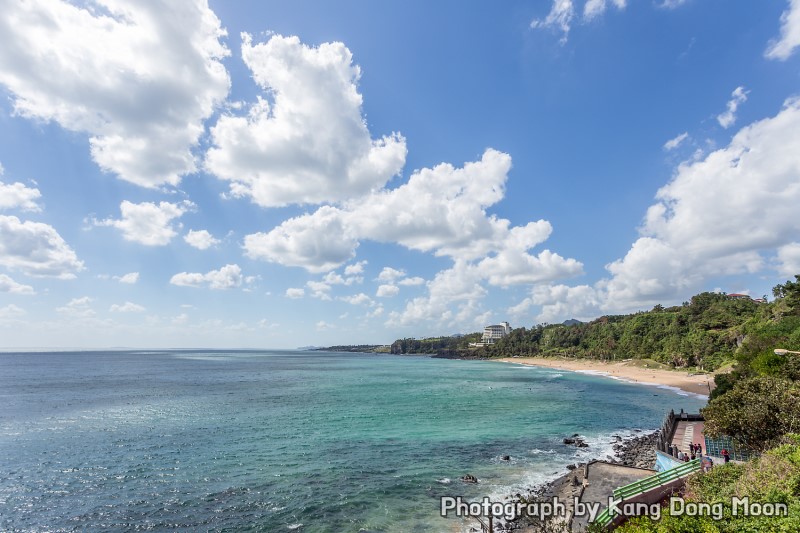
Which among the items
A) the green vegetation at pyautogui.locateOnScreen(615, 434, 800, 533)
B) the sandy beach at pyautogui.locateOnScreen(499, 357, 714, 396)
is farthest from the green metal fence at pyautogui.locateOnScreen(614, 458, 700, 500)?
the sandy beach at pyautogui.locateOnScreen(499, 357, 714, 396)

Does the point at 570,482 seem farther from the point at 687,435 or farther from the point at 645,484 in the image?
the point at 687,435

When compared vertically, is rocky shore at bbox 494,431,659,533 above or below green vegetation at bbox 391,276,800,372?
below

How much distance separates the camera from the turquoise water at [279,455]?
26750 mm

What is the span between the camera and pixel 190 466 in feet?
118

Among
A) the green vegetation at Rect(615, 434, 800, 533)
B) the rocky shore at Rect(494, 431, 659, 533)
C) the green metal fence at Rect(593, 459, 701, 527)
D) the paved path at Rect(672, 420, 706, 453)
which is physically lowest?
the rocky shore at Rect(494, 431, 659, 533)

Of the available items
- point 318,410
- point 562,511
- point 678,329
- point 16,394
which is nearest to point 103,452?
point 318,410

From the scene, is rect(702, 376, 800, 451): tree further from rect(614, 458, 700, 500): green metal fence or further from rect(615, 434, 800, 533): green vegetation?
→ rect(615, 434, 800, 533): green vegetation

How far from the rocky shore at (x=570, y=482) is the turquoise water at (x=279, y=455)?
5.14 ft

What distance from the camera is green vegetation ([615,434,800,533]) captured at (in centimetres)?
1167

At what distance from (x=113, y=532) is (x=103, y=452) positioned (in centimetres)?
2079

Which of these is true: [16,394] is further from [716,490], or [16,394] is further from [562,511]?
[716,490]

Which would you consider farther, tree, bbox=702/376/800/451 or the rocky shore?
the rocky shore

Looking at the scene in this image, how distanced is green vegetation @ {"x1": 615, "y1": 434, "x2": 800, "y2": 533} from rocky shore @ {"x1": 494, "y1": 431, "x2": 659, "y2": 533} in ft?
21.6

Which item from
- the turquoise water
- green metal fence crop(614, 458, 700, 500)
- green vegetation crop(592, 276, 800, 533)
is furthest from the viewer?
the turquoise water
